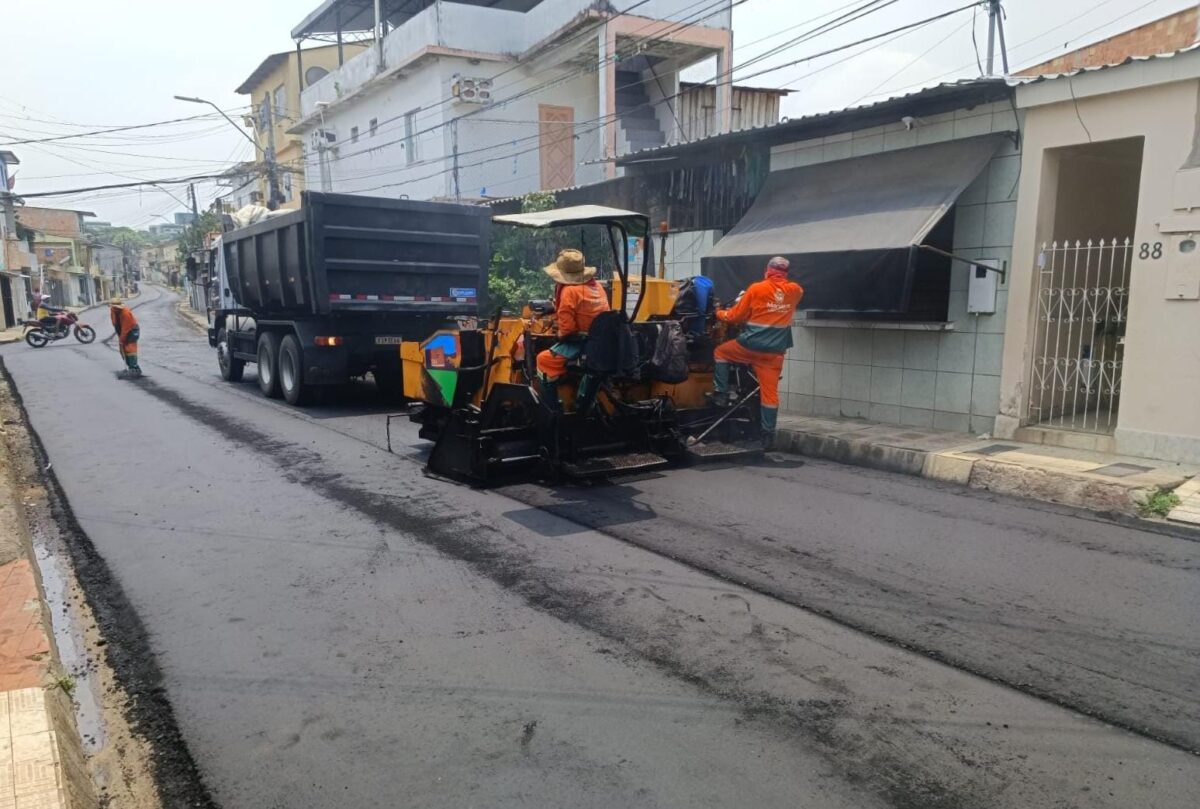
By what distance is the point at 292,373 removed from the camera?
12211 mm

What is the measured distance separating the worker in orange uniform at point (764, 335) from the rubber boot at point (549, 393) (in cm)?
189

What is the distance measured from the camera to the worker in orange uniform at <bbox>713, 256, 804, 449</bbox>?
7672 millimetres

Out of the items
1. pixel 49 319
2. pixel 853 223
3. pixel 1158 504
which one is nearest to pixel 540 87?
pixel 853 223

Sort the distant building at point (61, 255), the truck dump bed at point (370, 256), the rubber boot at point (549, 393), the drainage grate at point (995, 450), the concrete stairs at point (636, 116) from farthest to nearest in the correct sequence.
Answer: the distant building at point (61, 255)
the concrete stairs at point (636, 116)
the truck dump bed at point (370, 256)
the drainage grate at point (995, 450)
the rubber boot at point (549, 393)

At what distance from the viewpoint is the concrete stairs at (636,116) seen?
2145 centimetres

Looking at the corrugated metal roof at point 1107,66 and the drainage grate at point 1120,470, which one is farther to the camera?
the corrugated metal roof at point 1107,66

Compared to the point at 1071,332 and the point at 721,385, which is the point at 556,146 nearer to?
the point at 721,385

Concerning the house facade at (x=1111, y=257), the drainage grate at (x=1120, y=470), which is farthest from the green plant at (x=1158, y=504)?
the house facade at (x=1111, y=257)

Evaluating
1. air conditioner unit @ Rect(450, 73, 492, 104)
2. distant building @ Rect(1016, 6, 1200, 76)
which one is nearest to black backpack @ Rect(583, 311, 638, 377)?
distant building @ Rect(1016, 6, 1200, 76)

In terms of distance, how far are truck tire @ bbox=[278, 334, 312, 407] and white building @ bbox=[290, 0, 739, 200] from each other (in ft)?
33.0

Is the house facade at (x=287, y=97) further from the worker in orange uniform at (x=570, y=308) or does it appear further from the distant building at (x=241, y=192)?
the worker in orange uniform at (x=570, y=308)

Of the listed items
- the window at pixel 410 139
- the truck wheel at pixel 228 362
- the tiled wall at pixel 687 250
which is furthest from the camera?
the window at pixel 410 139

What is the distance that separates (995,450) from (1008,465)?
0.79m

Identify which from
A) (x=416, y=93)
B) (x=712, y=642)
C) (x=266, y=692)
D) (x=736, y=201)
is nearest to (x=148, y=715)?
(x=266, y=692)
